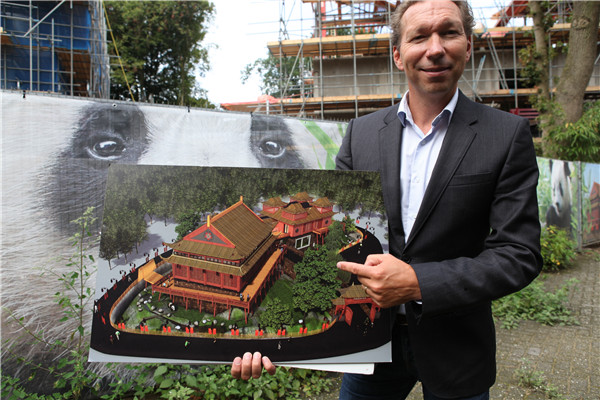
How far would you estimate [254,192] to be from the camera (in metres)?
1.56

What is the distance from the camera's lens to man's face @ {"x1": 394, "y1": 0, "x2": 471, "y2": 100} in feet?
4.57

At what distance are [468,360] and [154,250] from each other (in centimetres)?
123

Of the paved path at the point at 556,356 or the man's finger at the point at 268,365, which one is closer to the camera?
the man's finger at the point at 268,365

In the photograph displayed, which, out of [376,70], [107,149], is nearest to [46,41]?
[376,70]

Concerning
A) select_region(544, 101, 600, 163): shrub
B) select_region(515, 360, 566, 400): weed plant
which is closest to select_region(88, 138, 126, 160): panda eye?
select_region(515, 360, 566, 400): weed plant

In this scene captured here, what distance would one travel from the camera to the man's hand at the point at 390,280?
1.29 meters

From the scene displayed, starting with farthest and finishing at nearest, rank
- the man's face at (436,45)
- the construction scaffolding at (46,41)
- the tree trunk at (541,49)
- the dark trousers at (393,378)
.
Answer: the construction scaffolding at (46,41)
the tree trunk at (541,49)
the dark trousers at (393,378)
the man's face at (436,45)

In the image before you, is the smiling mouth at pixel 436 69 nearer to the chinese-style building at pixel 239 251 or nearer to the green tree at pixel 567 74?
the chinese-style building at pixel 239 251

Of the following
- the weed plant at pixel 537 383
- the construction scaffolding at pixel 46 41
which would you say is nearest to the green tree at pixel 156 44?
the construction scaffolding at pixel 46 41

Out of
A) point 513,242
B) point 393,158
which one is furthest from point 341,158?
point 513,242

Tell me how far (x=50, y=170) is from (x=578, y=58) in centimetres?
1133

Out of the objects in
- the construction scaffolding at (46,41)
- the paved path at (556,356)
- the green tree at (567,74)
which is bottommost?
the paved path at (556,356)

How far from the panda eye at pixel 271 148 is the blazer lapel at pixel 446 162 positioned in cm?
276

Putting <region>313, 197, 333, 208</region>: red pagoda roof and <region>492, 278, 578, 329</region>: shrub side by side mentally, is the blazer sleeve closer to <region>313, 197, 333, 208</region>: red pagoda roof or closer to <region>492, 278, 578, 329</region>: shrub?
<region>313, 197, 333, 208</region>: red pagoda roof
